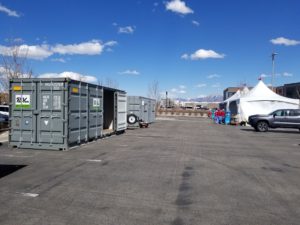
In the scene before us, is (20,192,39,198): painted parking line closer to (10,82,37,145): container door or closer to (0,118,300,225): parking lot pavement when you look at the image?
(0,118,300,225): parking lot pavement

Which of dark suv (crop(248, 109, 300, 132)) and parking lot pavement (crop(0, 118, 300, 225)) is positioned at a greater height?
dark suv (crop(248, 109, 300, 132))

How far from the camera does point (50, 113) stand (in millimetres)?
12242

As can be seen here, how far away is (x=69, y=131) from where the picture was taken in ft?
40.3

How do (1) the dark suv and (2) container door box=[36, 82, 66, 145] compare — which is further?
(1) the dark suv

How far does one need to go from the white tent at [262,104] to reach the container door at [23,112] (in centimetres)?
2670

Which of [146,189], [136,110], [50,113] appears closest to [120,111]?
[50,113]

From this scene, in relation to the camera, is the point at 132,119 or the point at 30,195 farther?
the point at 132,119

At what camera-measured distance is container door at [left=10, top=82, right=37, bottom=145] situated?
12.4 m

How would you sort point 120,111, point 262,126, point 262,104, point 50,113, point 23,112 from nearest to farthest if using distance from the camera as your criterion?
Answer: point 50,113
point 23,112
point 120,111
point 262,126
point 262,104

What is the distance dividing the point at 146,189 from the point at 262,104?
30429mm

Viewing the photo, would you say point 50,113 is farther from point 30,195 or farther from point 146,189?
point 146,189

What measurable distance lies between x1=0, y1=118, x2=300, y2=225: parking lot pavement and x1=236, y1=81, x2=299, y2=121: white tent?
2368cm

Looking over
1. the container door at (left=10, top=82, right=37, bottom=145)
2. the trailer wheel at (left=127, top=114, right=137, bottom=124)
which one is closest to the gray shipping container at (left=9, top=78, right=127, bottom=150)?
the container door at (left=10, top=82, right=37, bottom=145)

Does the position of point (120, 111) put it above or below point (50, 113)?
above
